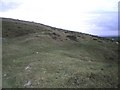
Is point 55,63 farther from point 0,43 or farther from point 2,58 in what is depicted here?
point 0,43

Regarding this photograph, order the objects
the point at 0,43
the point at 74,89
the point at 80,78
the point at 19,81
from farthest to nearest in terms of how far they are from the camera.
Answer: the point at 0,43 → the point at 19,81 → the point at 80,78 → the point at 74,89

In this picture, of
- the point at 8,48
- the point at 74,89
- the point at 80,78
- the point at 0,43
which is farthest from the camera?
the point at 0,43

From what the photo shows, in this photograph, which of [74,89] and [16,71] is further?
[16,71]

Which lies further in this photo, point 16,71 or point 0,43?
point 0,43

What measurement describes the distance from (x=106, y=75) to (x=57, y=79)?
16.5 ft

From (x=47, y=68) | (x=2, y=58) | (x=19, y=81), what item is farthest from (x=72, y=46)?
(x=19, y=81)

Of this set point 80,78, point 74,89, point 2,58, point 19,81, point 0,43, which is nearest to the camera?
point 74,89

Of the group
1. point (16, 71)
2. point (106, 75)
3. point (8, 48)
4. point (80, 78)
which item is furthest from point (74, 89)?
point (8, 48)

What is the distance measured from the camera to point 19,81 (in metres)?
28.6

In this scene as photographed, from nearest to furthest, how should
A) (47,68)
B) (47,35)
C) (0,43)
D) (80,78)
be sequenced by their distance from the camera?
(80,78)
(47,68)
(0,43)
(47,35)

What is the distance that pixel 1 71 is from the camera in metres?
32.9

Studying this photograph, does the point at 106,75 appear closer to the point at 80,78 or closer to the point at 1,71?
the point at 80,78

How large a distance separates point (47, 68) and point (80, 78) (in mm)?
5870

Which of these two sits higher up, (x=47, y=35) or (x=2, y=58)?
(x=47, y=35)
